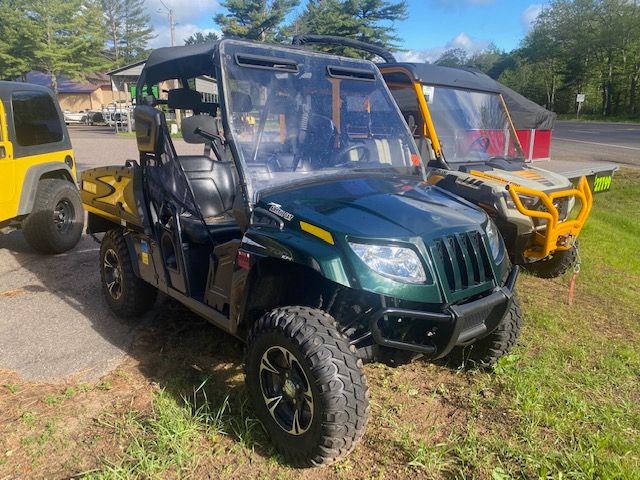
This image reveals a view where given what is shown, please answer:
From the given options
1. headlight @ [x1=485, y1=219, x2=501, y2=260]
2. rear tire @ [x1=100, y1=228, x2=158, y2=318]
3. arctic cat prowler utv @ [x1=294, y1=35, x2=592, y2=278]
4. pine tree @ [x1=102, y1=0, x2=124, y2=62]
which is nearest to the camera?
headlight @ [x1=485, y1=219, x2=501, y2=260]

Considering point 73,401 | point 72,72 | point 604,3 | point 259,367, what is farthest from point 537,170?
point 604,3

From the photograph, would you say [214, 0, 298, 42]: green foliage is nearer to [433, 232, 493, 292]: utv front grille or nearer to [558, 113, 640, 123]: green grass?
[558, 113, 640, 123]: green grass

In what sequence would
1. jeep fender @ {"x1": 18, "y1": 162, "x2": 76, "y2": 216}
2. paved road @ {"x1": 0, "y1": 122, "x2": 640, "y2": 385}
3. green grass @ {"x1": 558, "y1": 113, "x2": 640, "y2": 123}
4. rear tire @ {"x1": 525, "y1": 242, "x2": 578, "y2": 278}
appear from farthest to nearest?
green grass @ {"x1": 558, "y1": 113, "x2": 640, "y2": 123}, jeep fender @ {"x1": 18, "y1": 162, "x2": 76, "y2": 216}, rear tire @ {"x1": 525, "y1": 242, "x2": 578, "y2": 278}, paved road @ {"x1": 0, "y1": 122, "x2": 640, "y2": 385}

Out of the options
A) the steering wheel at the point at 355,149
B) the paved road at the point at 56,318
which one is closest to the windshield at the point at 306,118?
the steering wheel at the point at 355,149

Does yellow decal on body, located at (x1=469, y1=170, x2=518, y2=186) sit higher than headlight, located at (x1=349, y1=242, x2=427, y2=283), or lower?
higher

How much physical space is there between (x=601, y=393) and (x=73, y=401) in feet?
10.9

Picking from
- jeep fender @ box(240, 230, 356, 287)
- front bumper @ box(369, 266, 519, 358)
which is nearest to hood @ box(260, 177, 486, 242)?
jeep fender @ box(240, 230, 356, 287)

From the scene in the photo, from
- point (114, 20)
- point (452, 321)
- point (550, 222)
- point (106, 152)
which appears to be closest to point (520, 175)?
point (550, 222)

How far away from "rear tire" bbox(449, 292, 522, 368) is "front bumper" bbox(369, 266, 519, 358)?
49 centimetres

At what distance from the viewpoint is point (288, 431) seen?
2.65 meters

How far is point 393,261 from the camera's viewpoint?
250 cm

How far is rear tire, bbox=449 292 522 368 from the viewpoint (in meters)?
3.31

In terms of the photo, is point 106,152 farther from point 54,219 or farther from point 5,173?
point 5,173

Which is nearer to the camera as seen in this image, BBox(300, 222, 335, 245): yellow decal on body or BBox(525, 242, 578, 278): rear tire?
BBox(300, 222, 335, 245): yellow decal on body
